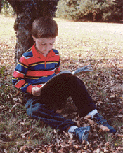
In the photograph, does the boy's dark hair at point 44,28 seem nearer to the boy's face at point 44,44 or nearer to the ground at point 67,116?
the boy's face at point 44,44

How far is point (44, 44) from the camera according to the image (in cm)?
274

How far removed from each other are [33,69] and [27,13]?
120 cm

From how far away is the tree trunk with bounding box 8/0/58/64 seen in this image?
3.38 meters

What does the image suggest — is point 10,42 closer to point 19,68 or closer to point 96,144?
point 19,68

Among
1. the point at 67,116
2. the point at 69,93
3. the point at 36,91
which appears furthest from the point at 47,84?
the point at 67,116

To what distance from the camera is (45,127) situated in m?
3.02

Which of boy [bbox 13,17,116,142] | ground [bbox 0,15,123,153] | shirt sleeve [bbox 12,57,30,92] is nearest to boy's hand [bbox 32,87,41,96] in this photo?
boy [bbox 13,17,116,142]

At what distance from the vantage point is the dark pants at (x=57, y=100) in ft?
9.32

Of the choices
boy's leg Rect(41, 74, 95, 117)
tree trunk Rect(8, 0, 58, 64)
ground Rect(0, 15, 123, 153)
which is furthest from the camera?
tree trunk Rect(8, 0, 58, 64)

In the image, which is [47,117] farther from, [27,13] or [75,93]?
[27,13]

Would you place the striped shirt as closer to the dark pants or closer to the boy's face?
the boy's face

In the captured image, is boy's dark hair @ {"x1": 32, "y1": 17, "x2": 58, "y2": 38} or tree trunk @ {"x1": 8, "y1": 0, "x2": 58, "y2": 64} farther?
tree trunk @ {"x1": 8, "y1": 0, "x2": 58, "y2": 64}

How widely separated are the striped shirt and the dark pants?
23 cm

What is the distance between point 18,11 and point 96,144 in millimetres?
2749
